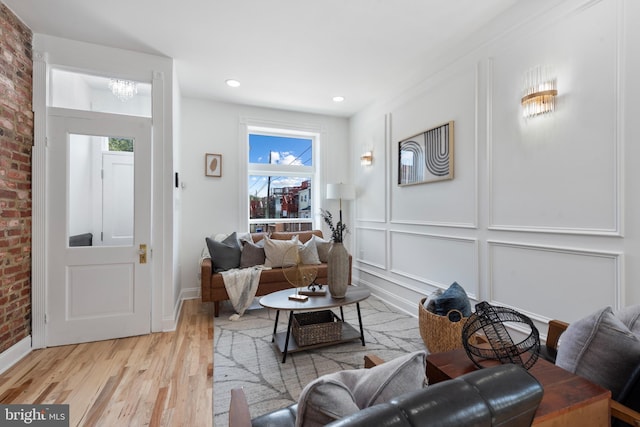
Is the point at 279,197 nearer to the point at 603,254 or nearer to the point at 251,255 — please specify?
the point at 251,255

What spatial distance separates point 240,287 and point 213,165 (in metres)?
1.85

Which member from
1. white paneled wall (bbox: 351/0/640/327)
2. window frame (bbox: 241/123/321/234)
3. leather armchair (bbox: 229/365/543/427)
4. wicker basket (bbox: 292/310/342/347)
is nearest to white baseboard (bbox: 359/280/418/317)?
white paneled wall (bbox: 351/0/640/327)

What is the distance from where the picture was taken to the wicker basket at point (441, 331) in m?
2.13

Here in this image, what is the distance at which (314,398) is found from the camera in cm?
68

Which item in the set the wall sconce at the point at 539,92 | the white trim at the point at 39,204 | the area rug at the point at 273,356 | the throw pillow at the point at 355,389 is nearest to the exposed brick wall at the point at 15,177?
the white trim at the point at 39,204

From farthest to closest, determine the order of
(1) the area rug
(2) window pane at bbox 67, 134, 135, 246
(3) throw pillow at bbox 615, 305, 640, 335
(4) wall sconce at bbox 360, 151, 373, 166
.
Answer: (4) wall sconce at bbox 360, 151, 373, 166 < (2) window pane at bbox 67, 134, 135, 246 < (1) the area rug < (3) throw pillow at bbox 615, 305, 640, 335

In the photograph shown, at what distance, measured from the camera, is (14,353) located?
7.26 feet

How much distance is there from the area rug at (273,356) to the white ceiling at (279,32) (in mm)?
2749

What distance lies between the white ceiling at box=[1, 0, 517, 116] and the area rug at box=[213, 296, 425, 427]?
275 cm

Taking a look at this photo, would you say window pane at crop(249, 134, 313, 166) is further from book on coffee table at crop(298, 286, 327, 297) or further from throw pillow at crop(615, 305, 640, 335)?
A: throw pillow at crop(615, 305, 640, 335)

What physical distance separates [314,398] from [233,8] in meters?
2.58

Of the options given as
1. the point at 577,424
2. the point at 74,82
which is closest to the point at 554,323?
the point at 577,424

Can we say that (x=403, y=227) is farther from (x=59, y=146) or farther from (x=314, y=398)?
(x=59, y=146)

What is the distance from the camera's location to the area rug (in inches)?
72.3
